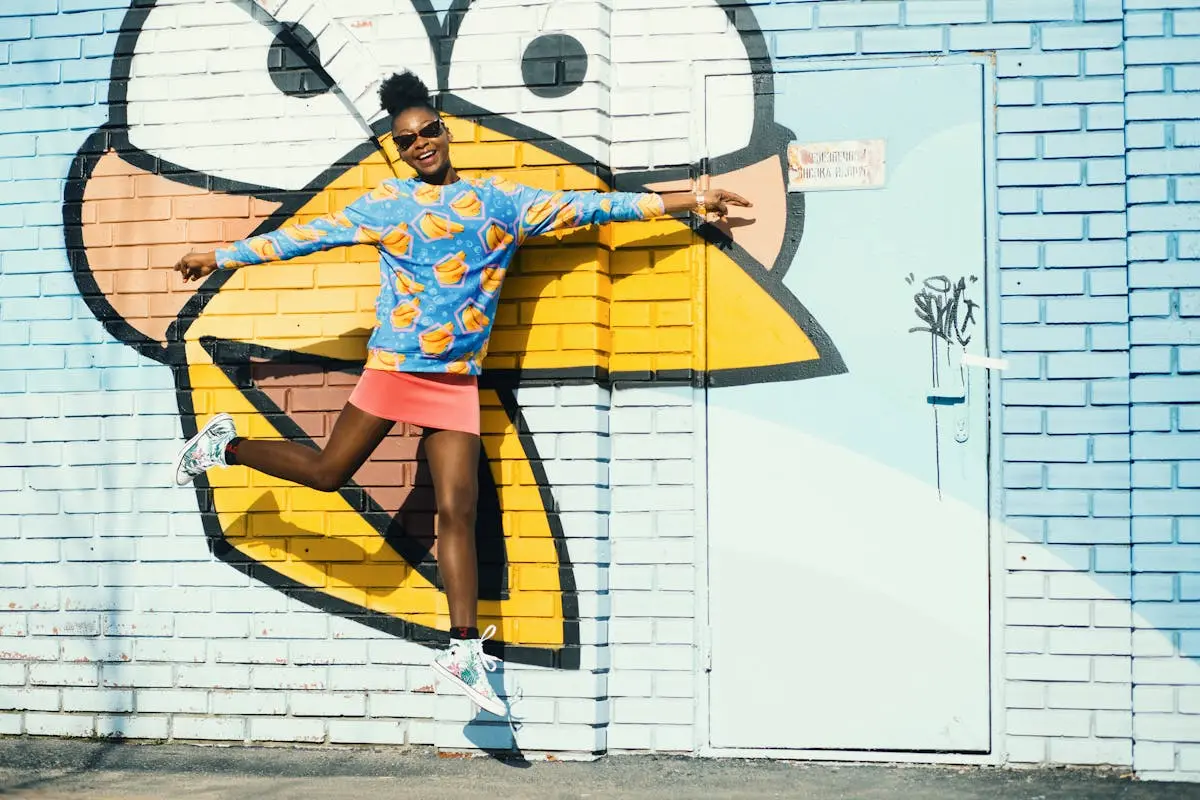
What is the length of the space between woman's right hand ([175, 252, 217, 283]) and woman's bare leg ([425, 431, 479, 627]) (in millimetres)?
1084

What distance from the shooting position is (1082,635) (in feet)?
17.6

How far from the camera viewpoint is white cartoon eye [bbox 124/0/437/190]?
19.5 ft

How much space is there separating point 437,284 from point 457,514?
2.84 ft

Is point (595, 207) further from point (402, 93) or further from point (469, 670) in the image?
point (469, 670)

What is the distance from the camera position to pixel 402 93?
5.63 metres

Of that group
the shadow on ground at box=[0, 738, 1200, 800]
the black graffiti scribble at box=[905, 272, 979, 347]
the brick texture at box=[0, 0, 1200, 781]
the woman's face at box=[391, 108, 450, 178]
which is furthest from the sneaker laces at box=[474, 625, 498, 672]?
the black graffiti scribble at box=[905, 272, 979, 347]

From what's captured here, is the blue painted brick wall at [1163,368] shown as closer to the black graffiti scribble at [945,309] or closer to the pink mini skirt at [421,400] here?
the black graffiti scribble at [945,309]

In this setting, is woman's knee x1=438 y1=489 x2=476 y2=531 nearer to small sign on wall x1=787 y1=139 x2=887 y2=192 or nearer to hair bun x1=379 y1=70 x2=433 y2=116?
hair bun x1=379 y1=70 x2=433 y2=116

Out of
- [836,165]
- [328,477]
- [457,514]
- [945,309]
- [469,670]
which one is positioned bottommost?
[469,670]

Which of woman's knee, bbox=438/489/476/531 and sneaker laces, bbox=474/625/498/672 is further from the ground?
woman's knee, bbox=438/489/476/531

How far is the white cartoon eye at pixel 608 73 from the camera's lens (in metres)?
5.71

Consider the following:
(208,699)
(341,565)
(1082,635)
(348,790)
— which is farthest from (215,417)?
(1082,635)

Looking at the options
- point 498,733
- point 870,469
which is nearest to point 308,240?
point 498,733

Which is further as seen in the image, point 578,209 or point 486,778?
point 578,209
